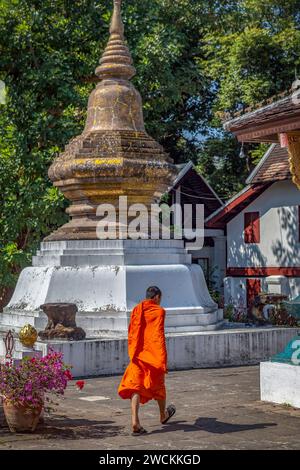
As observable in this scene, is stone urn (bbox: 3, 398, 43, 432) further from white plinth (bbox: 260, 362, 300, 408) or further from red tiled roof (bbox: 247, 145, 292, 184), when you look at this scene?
red tiled roof (bbox: 247, 145, 292, 184)

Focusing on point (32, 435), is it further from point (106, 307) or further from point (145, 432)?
point (106, 307)

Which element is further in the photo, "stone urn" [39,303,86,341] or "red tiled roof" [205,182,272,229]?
"red tiled roof" [205,182,272,229]

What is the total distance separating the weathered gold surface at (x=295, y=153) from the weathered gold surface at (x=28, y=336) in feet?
15.1

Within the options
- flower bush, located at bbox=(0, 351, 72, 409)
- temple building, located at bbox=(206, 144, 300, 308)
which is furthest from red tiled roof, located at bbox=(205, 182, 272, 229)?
flower bush, located at bbox=(0, 351, 72, 409)

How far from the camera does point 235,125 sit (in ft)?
40.4

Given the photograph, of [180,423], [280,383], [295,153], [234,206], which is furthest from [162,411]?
[234,206]

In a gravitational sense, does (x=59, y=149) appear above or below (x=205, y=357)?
above

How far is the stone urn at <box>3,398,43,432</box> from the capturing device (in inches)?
320

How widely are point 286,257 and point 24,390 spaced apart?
2137cm

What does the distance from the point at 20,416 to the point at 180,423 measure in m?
1.76

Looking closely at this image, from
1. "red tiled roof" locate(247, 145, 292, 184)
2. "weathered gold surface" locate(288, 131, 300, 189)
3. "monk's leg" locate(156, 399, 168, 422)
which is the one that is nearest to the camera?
"monk's leg" locate(156, 399, 168, 422)

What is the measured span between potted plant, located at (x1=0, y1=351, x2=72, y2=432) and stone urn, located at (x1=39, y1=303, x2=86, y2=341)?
433 cm
